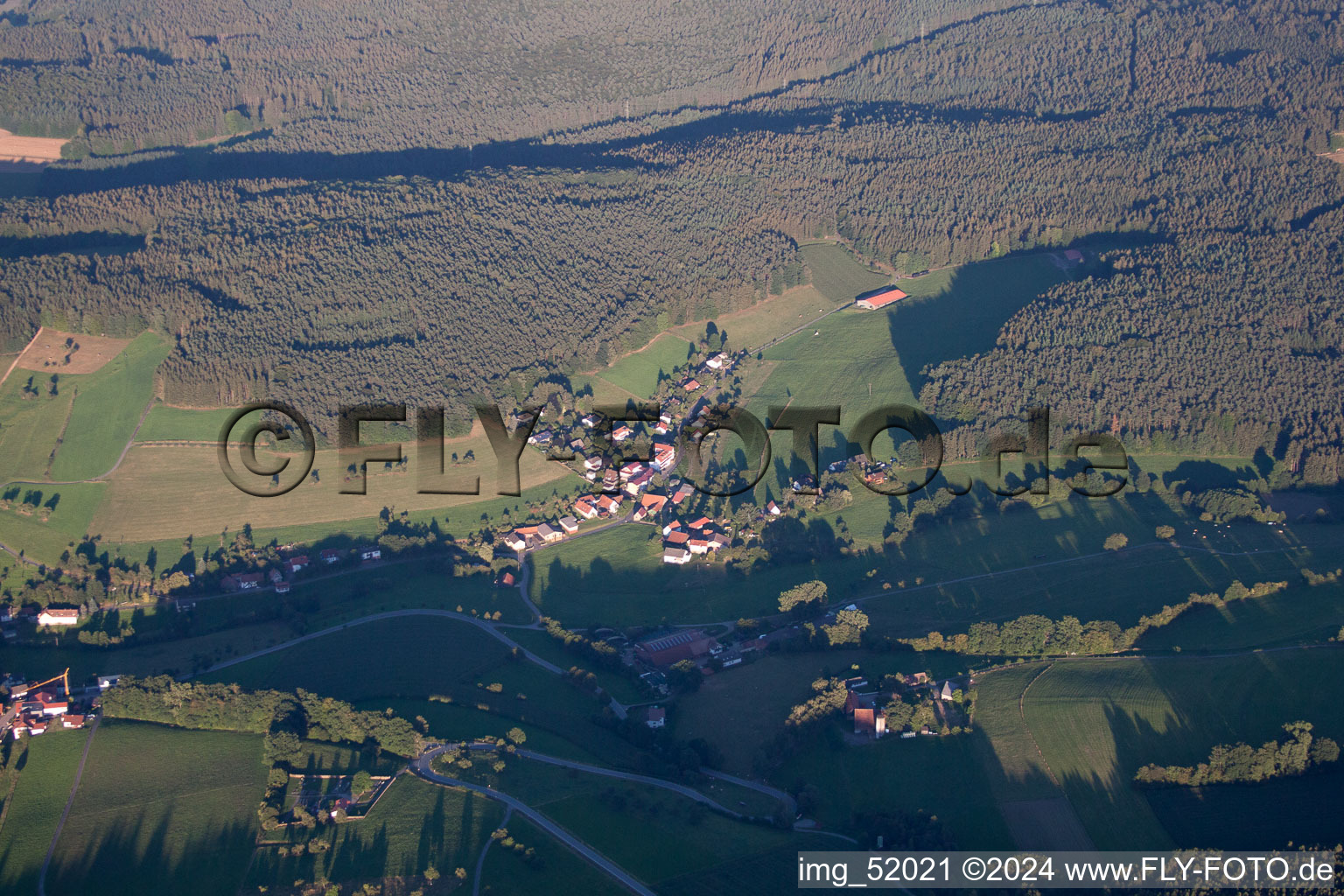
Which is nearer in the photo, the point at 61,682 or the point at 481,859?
the point at 481,859

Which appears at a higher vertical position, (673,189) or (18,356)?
(673,189)

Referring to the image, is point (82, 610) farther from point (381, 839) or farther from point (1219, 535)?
point (1219, 535)

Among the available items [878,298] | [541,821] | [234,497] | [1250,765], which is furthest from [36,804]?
[878,298]

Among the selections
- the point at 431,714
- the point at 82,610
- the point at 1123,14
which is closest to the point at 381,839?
the point at 431,714

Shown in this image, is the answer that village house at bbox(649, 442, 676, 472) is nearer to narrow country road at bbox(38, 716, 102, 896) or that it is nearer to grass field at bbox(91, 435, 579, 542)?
grass field at bbox(91, 435, 579, 542)

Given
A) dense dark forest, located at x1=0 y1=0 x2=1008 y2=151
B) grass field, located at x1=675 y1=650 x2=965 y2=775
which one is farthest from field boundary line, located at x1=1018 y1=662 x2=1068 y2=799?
dense dark forest, located at x1=0 y1=0 x2=1008 y2=151

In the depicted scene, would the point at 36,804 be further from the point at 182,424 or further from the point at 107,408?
the point at 107,408
